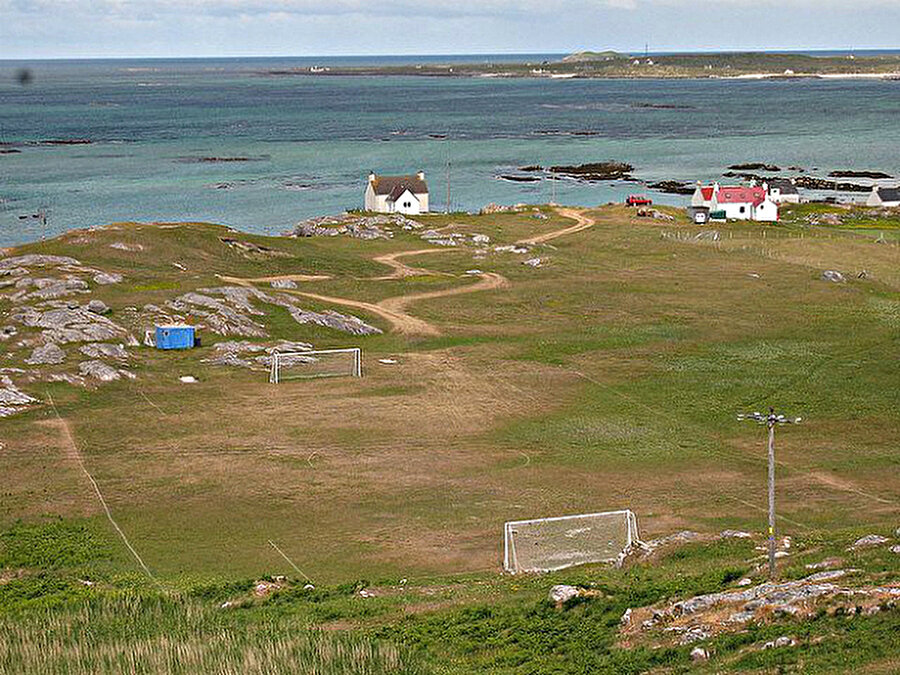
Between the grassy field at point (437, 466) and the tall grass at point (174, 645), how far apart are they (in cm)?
8

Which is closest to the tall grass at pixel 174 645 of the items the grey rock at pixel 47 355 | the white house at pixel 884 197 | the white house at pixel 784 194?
the grey rock at pixel 47 355

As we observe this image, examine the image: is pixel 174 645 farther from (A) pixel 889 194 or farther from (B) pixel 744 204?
(A) pixel 889 194

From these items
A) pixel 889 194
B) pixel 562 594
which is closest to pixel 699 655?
pixel 562 594

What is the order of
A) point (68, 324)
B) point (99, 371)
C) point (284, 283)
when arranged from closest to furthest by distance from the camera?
point (99, 371) < point (68, 324) < point (284, 283)

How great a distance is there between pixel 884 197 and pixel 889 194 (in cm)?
85

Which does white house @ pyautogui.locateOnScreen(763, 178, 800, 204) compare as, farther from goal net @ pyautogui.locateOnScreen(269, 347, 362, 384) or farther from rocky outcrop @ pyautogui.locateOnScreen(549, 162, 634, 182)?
goal net @ pyautogui.locateOnScreen(269, 347, 362, 384)

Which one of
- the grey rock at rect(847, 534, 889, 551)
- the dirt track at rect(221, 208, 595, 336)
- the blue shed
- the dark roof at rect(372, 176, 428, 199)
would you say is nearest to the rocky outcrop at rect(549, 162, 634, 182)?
the dark roof at rect(372, 176, 428, 199)

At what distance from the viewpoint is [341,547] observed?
3459cm

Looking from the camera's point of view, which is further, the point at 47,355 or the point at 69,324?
the point at 69,324

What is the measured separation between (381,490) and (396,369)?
53.6ft

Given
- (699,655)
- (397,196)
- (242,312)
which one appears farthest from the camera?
(397,196)

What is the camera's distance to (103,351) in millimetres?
54375

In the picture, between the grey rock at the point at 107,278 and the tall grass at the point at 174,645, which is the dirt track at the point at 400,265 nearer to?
the grey rock at the point at 107,278

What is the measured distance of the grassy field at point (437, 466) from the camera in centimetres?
2605
